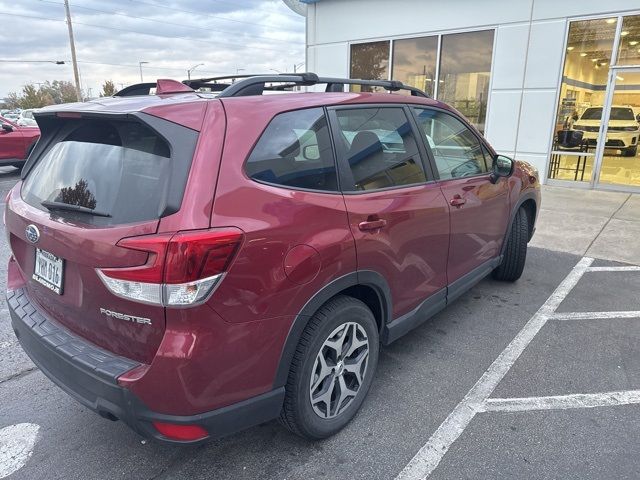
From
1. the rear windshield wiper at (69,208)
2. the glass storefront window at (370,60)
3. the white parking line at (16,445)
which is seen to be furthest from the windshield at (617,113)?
the white parking line at (16,445)

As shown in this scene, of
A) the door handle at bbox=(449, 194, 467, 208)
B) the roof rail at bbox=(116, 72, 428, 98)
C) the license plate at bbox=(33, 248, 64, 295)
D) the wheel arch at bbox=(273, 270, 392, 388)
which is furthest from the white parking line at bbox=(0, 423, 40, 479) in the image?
the door handle at bbox=(449, 194, 467, 208)

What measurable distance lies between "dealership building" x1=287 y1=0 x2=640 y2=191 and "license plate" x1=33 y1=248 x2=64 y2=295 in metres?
10.1

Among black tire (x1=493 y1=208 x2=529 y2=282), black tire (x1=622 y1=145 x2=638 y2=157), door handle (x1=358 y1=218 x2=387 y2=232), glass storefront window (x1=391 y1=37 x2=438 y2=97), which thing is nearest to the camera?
door handle (x1=358 y1=218 x2=387 y2=232)

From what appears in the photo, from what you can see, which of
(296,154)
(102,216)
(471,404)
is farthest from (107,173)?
(471,404)

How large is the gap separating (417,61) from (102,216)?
1098cm

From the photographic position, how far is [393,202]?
104 inches

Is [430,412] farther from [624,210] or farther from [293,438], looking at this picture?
[624,210]

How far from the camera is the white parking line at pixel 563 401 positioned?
2742 millimetres

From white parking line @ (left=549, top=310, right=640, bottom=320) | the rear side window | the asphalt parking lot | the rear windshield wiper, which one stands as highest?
the rear side window

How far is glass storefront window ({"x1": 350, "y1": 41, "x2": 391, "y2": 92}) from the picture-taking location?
12.0 metres

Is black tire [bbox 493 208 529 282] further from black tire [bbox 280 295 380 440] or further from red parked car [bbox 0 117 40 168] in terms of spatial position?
red parked car [bbox 0 117 40 168]

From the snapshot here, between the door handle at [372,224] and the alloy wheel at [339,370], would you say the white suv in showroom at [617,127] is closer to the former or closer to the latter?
the door handle at [372,224]

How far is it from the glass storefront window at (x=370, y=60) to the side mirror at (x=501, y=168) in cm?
886

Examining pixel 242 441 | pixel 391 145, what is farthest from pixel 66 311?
pixel 391 145
